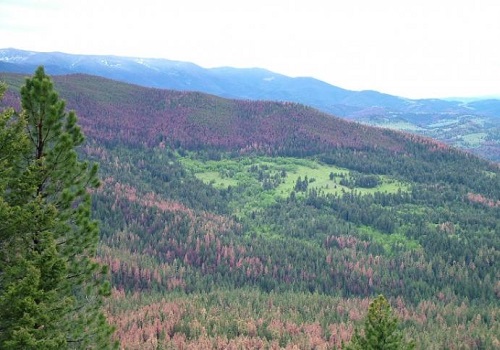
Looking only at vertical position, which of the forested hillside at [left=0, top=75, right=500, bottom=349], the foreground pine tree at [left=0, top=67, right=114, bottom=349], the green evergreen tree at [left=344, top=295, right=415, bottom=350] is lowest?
the forested hillside at [left=0, top=75, right=500, bottom=349]

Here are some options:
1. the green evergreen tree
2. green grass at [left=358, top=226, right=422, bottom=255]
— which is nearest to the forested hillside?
green grass at [left=358, top=226, right=422, bottom=255]

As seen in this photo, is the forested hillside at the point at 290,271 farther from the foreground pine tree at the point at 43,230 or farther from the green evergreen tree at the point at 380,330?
the foreground pine tree at the point at 43,230

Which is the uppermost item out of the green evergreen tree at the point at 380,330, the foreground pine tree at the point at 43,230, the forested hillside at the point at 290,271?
the foreground pine tree at the point at 43,230

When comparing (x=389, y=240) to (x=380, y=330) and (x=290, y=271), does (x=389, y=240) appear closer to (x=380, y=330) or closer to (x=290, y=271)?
(x=290, y=271)

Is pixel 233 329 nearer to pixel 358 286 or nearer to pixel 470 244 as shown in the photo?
pixel 358 286

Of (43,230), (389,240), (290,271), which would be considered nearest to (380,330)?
(43,230)

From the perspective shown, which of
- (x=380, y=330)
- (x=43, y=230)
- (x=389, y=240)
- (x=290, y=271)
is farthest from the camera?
(x=389, y=240)

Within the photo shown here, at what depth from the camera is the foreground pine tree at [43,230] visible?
22.5m

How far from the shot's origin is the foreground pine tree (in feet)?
73.9

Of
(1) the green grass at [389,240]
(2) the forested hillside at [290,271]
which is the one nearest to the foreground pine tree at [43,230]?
(2) the forested hillside at [290,271]

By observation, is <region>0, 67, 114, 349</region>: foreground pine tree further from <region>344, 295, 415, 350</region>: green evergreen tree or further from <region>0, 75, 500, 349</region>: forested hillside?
<region>0, 75, 500, 349</region>: forested hillside

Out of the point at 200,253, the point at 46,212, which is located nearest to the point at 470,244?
the point at 200,253

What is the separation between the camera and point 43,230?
25.1 m

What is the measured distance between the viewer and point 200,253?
15175 cm
